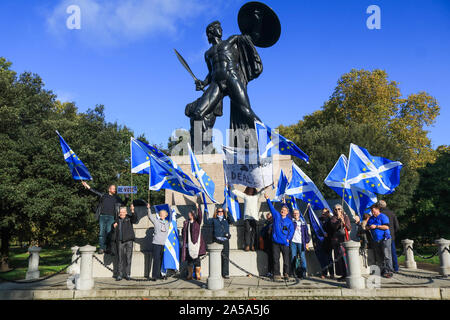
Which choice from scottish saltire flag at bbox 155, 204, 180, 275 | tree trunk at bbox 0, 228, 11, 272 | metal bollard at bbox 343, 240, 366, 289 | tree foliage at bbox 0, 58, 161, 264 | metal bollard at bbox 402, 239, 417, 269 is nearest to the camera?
metal bollard at bbox 343, 240, 366, 289

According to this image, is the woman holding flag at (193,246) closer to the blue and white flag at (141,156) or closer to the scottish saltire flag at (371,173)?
the blue and white flag at (141,156)

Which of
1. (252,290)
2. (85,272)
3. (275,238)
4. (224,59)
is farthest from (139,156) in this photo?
(224,59)

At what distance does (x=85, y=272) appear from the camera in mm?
7605

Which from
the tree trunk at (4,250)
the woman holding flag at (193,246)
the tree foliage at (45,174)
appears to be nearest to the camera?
the woman holding flag at (193,246)

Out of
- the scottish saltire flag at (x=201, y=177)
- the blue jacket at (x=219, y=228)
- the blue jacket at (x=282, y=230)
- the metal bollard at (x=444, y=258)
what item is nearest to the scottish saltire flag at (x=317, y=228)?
the blue jacket at (x=282, y=230)

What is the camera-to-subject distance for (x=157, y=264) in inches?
343

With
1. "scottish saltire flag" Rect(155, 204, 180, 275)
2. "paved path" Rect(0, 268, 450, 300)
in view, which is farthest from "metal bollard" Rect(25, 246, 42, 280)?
"scottish saltire flag" Rect(155, 204, 180, 275)

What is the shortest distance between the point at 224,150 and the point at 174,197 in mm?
2518

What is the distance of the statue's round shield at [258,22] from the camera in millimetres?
14180

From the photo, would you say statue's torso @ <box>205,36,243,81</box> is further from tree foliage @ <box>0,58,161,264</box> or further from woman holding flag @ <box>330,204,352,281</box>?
tree foliage @ <box>0,58,161,264</box>

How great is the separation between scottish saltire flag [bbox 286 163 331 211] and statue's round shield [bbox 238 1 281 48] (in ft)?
24.2

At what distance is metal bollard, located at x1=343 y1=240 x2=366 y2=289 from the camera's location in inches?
278

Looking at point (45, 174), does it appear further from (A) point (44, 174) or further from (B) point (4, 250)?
(B) point (4, 250)

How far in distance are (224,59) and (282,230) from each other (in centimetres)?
754
